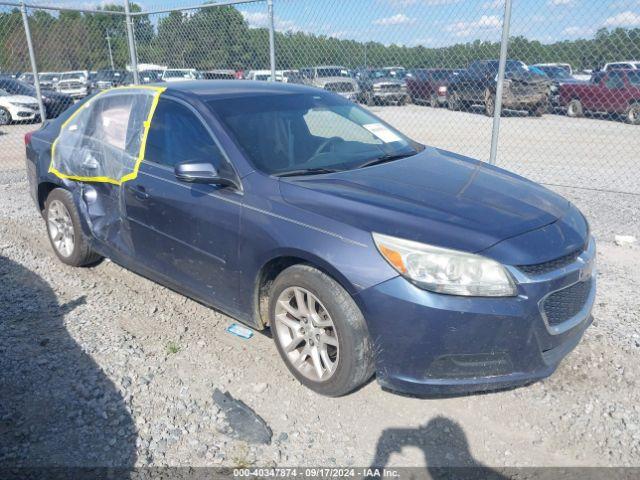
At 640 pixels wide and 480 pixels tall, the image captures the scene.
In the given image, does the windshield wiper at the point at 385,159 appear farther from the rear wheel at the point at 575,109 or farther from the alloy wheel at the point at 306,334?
the rear wheel at the point at 575,109

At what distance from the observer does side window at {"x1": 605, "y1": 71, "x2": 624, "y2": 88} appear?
575 inches

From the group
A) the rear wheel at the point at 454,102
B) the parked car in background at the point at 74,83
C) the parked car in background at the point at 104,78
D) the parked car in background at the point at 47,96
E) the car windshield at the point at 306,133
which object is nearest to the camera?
the car windshield at the point at 306,133

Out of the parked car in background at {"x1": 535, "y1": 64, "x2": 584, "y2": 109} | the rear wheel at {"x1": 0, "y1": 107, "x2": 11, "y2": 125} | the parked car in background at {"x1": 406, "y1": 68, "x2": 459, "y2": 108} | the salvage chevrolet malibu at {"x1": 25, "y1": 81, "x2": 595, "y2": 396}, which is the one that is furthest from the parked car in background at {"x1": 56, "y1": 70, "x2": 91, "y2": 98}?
the salvage chevrolet malibu at {"x1": 25, "y1": 81, "x2": 595, "y2": 396}

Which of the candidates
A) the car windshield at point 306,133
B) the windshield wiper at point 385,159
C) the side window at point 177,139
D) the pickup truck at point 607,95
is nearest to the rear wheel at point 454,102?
the pickup truck at point 607,95

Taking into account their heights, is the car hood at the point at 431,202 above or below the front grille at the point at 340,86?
below

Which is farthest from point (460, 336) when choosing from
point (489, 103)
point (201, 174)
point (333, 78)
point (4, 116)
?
point (4, 116)

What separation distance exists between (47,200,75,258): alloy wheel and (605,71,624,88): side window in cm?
1454

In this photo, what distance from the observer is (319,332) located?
3.05m

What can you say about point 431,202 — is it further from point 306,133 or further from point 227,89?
point 227,89

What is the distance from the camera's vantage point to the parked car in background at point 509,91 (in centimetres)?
1262

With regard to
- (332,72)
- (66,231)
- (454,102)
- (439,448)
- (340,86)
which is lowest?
(439,448)

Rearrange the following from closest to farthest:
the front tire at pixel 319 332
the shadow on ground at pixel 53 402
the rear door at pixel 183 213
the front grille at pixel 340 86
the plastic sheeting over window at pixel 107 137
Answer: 1. the shadow on ground at pixel 53 402
2. the front tire at pixel 319 332
3. the rear door at pixel 183 213
4. the plastic sheeting over window at pixel 107 137
5. the front grille at pixel 340 86

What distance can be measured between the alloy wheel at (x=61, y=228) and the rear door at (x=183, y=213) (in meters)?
1.21

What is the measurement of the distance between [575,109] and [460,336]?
1741cm
